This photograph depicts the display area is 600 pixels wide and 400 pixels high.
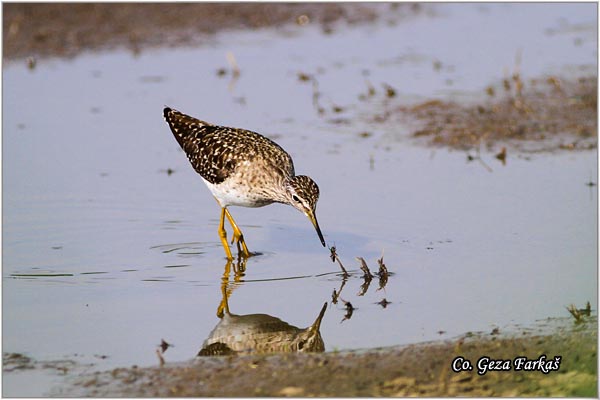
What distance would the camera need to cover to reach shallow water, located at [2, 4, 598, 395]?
28.9ft

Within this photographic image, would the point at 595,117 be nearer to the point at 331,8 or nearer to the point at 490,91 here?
the point at 490,91

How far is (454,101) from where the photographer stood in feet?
50.9

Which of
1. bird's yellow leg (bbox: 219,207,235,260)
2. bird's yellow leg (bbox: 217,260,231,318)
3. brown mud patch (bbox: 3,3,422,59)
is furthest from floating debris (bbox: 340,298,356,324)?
brown mud patch (bbox: 3,3,422,59)

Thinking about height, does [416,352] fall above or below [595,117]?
below

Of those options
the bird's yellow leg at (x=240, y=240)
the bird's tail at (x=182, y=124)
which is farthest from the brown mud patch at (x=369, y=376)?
the bird's tail at (x=182, y=124)

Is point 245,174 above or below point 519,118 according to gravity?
below

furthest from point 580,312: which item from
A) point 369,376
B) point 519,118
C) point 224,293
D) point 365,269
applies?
point 519,118

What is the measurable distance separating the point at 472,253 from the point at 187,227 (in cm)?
303

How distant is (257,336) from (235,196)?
2.55 metres

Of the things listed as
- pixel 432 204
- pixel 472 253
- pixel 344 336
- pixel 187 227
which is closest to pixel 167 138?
pixel 187 227

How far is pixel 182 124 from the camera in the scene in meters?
11.8

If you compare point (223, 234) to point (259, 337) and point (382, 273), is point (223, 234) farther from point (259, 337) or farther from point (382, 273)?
point (259, 337)

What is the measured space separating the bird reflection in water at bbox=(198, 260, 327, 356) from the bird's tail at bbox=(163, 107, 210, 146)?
Result: 316 cm

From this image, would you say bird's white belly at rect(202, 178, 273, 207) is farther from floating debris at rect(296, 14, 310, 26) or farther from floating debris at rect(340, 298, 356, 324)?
Result: floating debris at rect(296, 14, 310, 26)
